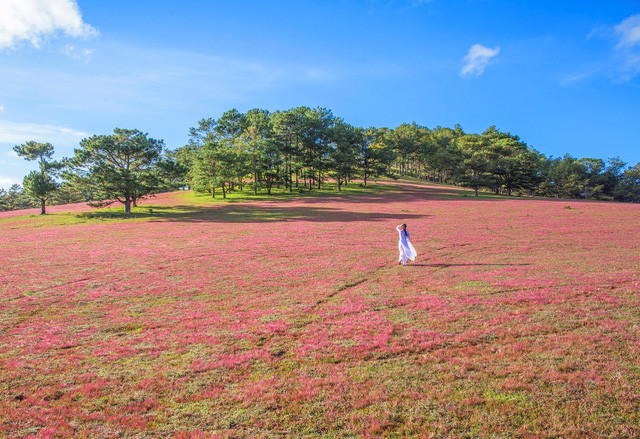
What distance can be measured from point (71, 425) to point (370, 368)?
19.9 ft

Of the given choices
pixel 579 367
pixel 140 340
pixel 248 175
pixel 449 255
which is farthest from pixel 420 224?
pixel 248 175

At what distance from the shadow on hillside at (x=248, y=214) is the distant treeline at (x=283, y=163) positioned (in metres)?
3.59

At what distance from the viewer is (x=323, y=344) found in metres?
8.80

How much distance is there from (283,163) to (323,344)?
2725 inches

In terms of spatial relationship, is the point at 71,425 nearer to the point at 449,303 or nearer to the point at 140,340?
the point at 140,340

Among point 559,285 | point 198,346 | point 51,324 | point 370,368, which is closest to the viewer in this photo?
point 370,368

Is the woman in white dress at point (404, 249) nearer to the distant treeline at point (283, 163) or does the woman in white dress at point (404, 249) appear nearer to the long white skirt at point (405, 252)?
the long white skirt at point (405, 252)

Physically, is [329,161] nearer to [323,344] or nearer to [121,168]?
[121,168]

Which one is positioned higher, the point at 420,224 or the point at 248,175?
the point at 248,175

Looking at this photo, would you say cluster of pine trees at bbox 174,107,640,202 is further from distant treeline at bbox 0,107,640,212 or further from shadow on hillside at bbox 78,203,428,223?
shadow on hillside at bbox 78,203,428,223

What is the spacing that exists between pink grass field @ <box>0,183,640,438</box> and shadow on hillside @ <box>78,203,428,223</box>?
18.9 meters

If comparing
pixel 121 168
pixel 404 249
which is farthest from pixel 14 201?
pixel 404 249

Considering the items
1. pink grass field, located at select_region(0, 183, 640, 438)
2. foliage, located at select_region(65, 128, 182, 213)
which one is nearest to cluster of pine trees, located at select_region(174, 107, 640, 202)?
foliage, located at select_region(65, 128, 182, 213)

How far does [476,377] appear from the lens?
707 centimetres
